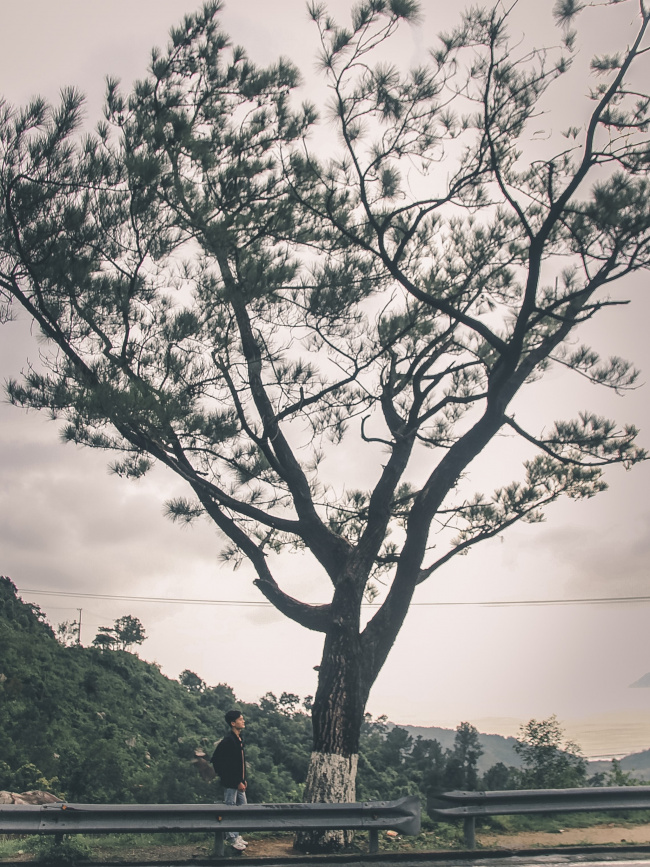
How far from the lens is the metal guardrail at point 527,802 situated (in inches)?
216

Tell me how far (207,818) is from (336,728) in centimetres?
177

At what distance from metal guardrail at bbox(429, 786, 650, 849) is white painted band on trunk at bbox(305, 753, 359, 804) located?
113 cm

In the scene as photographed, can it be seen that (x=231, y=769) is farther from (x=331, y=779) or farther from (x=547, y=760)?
(x=547, y=760)

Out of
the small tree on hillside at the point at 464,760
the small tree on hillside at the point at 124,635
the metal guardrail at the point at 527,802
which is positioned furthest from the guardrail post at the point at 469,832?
the small tree on hillside at the point at 124,635

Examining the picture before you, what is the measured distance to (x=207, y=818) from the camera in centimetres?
521

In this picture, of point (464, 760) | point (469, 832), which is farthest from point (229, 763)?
point (464, 760)

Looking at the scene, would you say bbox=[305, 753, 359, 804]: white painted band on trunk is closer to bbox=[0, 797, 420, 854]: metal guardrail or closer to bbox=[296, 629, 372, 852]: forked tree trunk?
bbox=[296, 629, 372, 852]: forked tree trunk

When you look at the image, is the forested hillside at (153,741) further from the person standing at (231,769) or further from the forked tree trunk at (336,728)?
the person standing at (231,769)

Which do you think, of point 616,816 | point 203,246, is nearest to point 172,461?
point 203,246

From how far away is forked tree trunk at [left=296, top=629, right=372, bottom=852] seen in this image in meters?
6.34

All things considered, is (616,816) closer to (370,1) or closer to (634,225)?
(634,225)

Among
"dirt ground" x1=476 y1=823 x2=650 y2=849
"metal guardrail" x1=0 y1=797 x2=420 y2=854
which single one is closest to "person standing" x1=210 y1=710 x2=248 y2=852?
"metal guardrail" x1=0 y1=797 x2=420 y2=854

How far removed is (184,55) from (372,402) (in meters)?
4.36

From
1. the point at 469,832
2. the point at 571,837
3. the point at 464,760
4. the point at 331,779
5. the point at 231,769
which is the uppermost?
the point at 231,769
